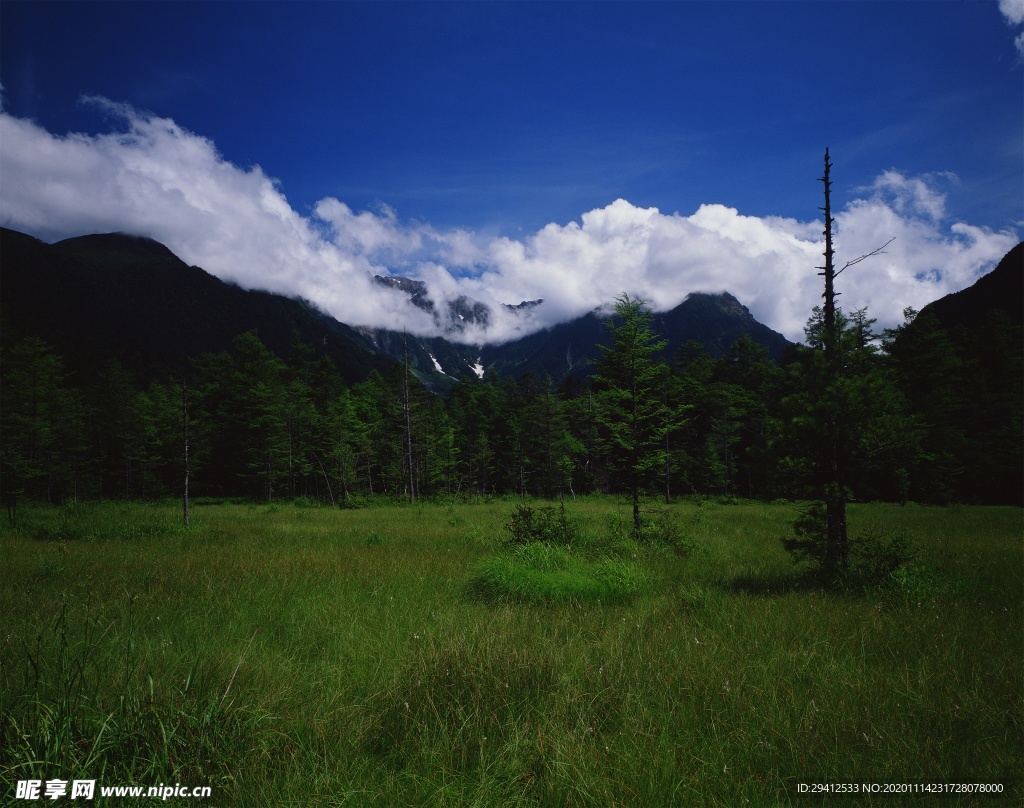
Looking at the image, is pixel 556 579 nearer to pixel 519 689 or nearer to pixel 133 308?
pixel 519 689

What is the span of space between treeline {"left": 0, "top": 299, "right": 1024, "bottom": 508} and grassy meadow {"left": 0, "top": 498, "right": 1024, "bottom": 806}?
18.0 ft

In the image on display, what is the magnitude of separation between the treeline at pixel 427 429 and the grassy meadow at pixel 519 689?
5493 millimetres

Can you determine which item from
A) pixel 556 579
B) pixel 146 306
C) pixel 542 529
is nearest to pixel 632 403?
pixel 542 529

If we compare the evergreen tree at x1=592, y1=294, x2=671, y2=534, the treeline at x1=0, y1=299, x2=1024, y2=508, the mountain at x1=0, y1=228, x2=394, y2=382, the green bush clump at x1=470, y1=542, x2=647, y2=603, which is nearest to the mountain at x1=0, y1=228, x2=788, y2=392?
the mountain at x1=0, y1=228, x2=394, y2=382

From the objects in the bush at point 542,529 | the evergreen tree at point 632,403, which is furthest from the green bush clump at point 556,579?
the evergreen tree at point 632,403

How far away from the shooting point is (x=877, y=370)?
6.38m

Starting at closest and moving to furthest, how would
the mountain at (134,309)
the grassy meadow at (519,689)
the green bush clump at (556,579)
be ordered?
the grassy meadow at (519,689) < the green bush clump at (556,579) < the mountain at (134,309)

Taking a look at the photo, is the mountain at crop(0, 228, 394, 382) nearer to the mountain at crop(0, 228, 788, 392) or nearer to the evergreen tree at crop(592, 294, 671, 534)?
the mountain at crop(0, 228, 788, 392)

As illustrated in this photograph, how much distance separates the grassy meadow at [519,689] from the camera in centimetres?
246

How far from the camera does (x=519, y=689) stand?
3.37 meters

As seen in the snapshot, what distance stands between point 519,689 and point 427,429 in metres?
36.2

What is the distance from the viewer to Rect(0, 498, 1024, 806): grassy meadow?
2.46 m

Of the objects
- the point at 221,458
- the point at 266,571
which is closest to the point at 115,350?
the point at 221,458

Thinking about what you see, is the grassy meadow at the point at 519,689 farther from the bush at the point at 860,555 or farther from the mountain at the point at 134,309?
the mountain at the point at 134,309
